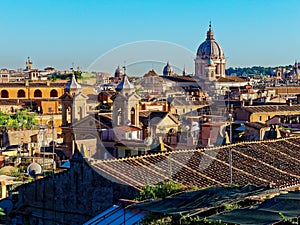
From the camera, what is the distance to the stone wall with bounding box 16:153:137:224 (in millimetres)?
10359

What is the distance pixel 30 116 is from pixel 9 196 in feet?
85.6

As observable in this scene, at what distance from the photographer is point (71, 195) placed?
1096cm

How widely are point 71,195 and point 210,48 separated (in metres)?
78.1

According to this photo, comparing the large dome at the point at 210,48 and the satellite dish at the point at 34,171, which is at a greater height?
the large dome at the point at 210,48

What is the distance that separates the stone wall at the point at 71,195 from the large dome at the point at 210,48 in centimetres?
7682

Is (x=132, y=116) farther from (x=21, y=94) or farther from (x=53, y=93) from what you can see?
(x=21, y=94)

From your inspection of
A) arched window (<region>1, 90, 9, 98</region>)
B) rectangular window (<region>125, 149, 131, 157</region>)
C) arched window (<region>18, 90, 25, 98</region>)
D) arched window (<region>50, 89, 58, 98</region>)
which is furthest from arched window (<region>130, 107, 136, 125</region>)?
arched window (<region>1, 90, 9, 98</region>)

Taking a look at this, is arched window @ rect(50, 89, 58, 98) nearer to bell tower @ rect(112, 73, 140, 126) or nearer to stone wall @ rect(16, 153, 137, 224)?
bell tower @ rect(112, 73, 140, 126)

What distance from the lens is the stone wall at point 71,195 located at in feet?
34.0

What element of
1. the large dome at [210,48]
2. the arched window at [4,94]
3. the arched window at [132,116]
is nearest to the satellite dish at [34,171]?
the arched window at [132,116]

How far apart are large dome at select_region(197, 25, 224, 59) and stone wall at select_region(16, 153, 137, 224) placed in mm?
76822

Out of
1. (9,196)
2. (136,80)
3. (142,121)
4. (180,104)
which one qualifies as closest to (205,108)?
(180,104)

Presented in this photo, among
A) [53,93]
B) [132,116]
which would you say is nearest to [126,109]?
[132,116]

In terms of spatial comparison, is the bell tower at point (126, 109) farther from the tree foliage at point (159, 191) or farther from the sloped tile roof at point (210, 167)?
the tree foliage at point (159, 191)
